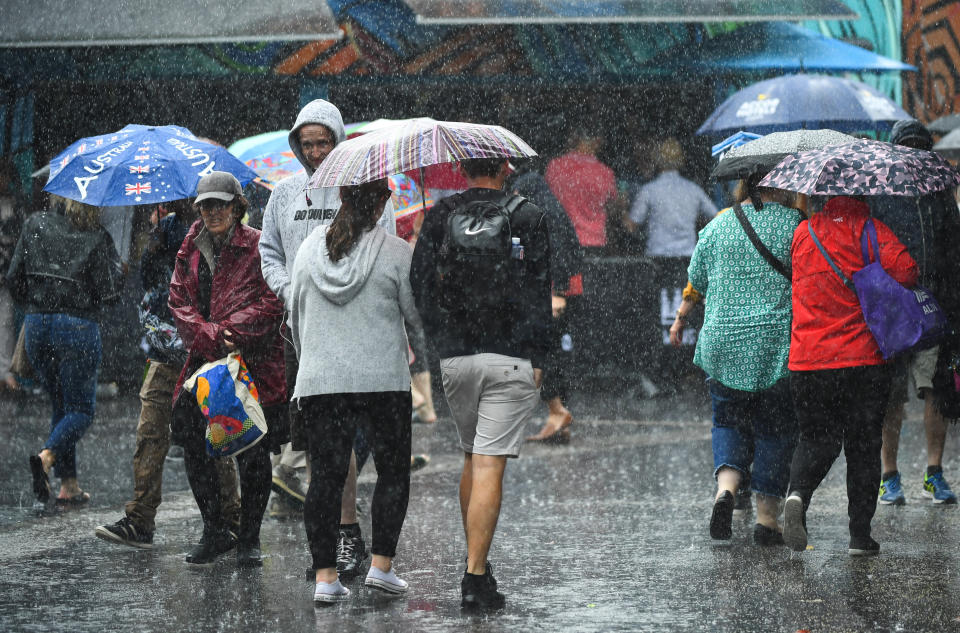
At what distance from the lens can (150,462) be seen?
23.3 ft

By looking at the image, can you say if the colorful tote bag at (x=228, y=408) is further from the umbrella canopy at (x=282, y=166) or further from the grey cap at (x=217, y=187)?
the umbrella canopy at (x=282, y=166)

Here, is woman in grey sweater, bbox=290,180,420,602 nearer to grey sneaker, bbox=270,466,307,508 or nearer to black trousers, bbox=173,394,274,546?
black trousers, bbox=173,394,274,546

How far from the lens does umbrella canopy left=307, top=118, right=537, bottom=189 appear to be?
5648 millimetres

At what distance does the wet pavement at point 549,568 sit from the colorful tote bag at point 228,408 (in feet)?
1.89

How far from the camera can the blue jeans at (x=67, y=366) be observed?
8469 mm

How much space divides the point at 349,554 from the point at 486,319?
4.59 ft

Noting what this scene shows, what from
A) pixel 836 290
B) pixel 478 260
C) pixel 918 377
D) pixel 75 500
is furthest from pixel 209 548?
pixel 918 377

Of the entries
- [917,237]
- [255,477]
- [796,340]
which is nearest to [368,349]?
[255,477]

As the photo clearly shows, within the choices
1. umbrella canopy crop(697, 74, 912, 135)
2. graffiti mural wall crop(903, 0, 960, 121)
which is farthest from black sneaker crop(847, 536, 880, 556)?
graffiti mural wall crop(903, 0, 960, 121)

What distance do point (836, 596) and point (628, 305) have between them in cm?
802

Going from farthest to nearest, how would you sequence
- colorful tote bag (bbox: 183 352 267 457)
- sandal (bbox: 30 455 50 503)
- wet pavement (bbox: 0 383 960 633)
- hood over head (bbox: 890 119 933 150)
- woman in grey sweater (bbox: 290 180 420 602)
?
sandal (bbox: 30 455 50 503)
hood over head (bbox: 890 119 933 150)
colorful tote bag (bbox: 183 352 267 457)
woman in grey sweater (bbox: 290 180 420 602)
wet pavement (bbox: 0 383 960 633)

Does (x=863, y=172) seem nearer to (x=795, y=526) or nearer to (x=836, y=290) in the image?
(x=836, y=290)

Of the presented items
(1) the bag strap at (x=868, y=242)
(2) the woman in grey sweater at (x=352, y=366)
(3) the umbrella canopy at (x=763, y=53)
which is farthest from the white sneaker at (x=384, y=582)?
(3) the umbrella canopy at (x=763, y=53)

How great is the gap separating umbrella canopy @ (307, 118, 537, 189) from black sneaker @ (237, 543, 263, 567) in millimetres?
1790
